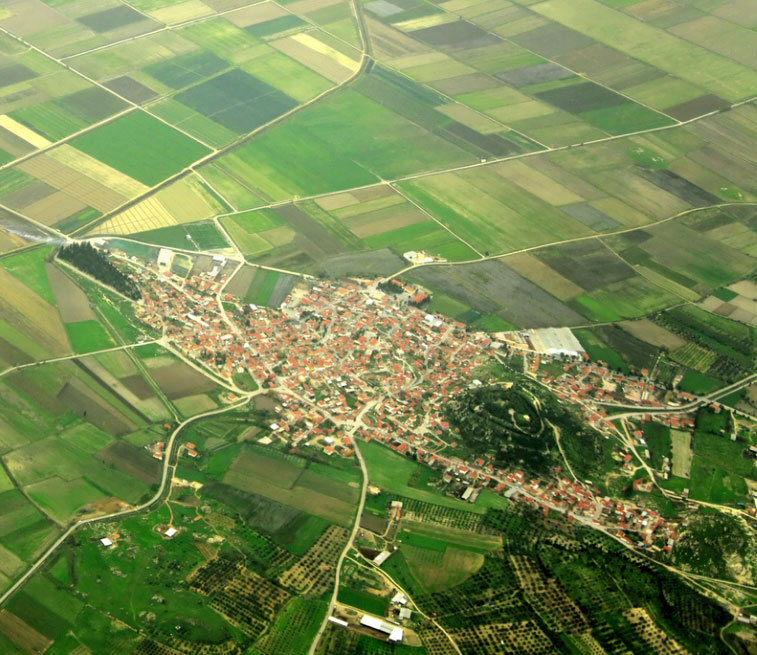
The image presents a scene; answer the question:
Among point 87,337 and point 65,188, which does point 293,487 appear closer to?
point 87,337

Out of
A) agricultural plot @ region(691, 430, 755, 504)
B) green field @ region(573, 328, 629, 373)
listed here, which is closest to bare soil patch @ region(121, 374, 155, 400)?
green field @ region(573, 328, 629, 373)

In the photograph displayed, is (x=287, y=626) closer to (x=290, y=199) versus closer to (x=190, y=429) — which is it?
(x=190, y=429)

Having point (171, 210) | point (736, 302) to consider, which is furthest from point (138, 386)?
point (736, 302)

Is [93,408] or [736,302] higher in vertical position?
[736,302]

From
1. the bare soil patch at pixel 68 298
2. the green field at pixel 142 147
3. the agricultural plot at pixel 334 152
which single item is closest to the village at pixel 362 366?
the bare soil patch at pixel 68 298

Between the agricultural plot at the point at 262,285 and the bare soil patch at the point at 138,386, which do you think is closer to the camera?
the bare soil patch at the point at 138,386

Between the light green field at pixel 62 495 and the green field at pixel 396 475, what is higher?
the green field at pixel 396 475

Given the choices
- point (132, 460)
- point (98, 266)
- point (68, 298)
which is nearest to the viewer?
point (132, 460)

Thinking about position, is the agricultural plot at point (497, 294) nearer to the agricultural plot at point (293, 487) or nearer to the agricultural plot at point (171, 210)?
the agricultural plot at point (171, 210)
